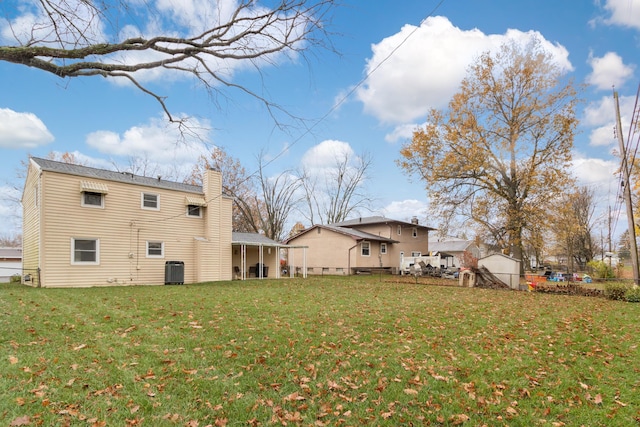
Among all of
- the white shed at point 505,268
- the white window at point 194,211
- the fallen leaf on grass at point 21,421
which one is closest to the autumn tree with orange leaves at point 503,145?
the white shed at point 505,268

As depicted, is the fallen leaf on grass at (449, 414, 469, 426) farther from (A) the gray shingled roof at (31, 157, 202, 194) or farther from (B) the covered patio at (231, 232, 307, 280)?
(B) the covered patio at (231, 232, 307, 280)

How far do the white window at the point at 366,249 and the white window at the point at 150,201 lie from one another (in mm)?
17784

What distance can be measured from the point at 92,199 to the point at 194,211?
505cm

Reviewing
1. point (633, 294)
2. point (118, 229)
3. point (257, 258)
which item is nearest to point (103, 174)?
point (118, 229)

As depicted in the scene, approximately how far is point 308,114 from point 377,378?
4.18 m

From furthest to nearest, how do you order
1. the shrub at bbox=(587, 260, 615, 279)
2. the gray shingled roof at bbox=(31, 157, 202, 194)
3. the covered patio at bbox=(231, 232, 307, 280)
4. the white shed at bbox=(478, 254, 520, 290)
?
the covered patio at bbox=(231, 232, 307, 280)
the shrub at bbox=(587, 260, 615, 279)
the white shed at bbox=(478, 254, 520, 290)
the gray shingled roof at bbox=(31, 157, 202, 194)

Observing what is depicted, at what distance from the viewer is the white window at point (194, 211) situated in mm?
20203

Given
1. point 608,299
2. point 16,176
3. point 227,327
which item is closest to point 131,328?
point 227,327

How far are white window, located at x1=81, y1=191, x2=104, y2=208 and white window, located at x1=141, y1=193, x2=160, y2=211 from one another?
6.18 feet

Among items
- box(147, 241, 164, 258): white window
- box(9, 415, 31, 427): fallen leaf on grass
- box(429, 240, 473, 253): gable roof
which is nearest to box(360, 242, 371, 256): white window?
box(147, 241, 164, 258): white window

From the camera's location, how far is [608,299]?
558 inches

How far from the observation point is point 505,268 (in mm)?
19578

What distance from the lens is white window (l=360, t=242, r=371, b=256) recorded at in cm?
3167

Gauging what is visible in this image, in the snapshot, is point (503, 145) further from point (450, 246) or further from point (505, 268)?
point (450, 246)
